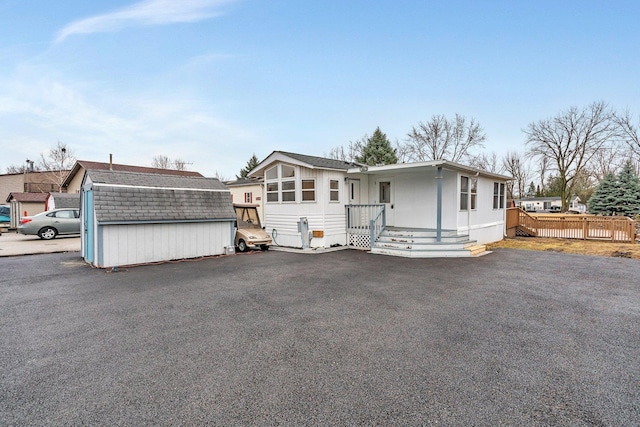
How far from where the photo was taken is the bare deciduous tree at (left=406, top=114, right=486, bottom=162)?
32406 millimetres

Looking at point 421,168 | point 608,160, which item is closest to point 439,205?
point 421,168

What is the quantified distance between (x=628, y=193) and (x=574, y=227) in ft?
43.0

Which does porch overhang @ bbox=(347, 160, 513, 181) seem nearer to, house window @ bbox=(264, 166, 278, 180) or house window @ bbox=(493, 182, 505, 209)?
house window @ bbox=(493, 182, 505, 209)

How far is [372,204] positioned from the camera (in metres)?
11.7

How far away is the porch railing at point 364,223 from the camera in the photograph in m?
11.4

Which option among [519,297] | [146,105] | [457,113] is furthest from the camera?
[457,113]

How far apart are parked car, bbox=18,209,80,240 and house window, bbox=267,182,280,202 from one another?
35.5 ft

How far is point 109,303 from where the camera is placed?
16.6 feet

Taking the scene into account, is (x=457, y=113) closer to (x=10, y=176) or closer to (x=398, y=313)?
(x=398, y=313)

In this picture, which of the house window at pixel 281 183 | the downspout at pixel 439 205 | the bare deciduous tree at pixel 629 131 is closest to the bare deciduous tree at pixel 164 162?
the house window at pixel 281 183

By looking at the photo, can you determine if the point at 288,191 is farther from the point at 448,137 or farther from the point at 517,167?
the point at 517,167

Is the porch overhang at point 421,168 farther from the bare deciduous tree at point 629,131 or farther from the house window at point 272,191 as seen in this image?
the bare deciduous tree at point 629,131

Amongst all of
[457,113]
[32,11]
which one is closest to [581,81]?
[457,113]

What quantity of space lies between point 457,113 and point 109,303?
35.3 metres
